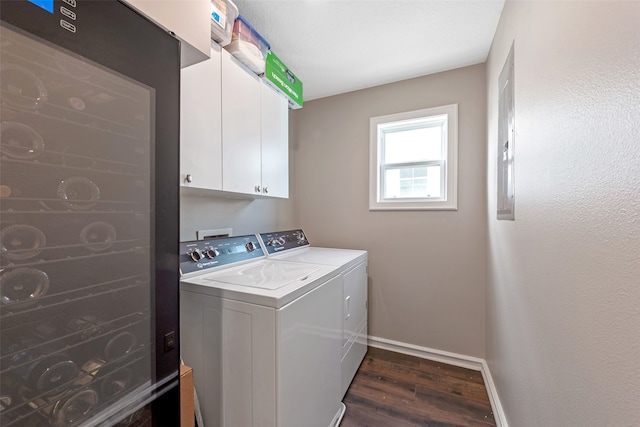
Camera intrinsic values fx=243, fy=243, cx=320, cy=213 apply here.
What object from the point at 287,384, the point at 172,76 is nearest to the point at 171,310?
the point at 287,384

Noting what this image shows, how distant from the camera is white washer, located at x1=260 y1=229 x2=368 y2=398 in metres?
1.70

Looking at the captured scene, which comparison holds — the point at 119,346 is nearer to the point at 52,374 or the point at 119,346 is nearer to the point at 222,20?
the point at 52,374

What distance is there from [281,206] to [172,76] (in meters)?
1.82

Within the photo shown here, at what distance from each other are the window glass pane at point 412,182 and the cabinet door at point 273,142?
1.09m

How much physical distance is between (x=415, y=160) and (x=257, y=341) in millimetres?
2056

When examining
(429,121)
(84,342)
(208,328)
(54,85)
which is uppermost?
(429,121)

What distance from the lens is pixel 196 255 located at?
4.39ft

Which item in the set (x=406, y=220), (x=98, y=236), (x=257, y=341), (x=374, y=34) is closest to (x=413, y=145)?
(x=406, y=220)

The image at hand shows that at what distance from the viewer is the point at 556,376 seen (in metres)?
0.81

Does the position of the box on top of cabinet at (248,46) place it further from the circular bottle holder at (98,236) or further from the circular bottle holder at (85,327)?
the circular bottle holder at (85,327)

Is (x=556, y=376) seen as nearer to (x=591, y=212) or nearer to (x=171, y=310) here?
(x=591, y=212)

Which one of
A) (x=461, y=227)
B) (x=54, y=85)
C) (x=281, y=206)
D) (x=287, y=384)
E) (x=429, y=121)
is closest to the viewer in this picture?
(x=54, y=85)

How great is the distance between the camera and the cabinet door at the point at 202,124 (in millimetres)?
1136

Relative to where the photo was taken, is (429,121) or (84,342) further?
(429,121)
